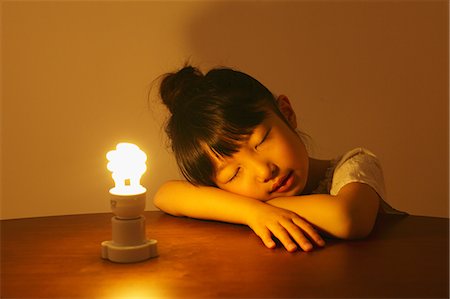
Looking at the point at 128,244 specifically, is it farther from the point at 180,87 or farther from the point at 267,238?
the point at 180,87

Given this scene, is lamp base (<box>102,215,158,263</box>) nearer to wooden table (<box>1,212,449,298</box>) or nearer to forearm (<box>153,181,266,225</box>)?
wooden table (<box>1,212,449,298</box>)

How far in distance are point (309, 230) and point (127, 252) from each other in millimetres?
254

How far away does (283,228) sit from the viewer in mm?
811

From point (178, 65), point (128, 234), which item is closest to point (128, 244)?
point (128, 234)

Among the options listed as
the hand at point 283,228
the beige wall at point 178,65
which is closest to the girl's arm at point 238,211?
the hand at point 283,228

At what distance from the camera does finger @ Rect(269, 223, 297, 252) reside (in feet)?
2.50

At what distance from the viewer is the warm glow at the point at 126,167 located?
2.48ft

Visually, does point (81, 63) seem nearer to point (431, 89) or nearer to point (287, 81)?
point (287, 81)

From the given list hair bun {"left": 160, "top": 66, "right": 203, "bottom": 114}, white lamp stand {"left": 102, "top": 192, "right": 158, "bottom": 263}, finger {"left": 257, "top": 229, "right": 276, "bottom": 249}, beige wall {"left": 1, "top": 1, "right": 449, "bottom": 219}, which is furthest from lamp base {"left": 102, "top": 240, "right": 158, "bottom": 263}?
beige wall {"left": 1, "top": 1, "right": 449, "bottom": 219}

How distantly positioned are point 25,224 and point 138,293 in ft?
1.32

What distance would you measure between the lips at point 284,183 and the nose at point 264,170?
21 mm

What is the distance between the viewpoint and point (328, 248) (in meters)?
0.77

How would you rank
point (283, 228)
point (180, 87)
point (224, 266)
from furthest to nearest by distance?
point (180, 87), point (283, 228), point (224, 266)

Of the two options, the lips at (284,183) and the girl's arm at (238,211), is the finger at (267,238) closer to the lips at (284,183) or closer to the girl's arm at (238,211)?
the girl's arm at (238,211)
